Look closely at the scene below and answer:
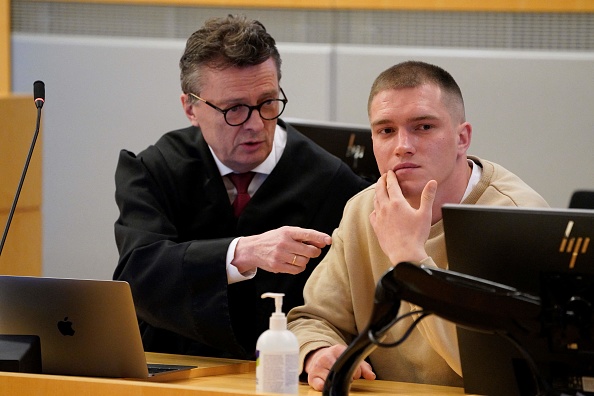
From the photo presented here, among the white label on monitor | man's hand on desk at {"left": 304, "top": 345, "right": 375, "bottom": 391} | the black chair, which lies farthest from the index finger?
the black chair

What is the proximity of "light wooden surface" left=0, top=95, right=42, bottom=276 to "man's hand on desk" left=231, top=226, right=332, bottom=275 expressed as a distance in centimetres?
175

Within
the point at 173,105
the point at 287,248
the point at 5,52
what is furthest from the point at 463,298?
the point at 5,52

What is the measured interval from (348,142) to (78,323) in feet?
4.30

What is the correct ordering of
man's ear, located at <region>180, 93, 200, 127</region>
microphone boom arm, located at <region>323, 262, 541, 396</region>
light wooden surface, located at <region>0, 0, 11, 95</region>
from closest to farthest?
microphone boom arm, located at <region>323, 262, 541, 396</region> < man's ear, located at <region>180, 93, 200, 127</region> < light wooden surface, located at <region>0, 0, 11, 95</region>

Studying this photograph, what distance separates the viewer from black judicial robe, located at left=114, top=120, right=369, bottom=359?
2447 mm

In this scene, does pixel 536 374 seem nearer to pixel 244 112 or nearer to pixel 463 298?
pixel 463 298

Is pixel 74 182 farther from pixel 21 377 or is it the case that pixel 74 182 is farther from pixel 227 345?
pixel 21 377

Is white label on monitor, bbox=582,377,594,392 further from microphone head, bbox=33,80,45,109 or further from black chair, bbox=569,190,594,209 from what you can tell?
microphone head, bbox=33,80,45,109

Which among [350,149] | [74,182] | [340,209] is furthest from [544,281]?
[74,182]

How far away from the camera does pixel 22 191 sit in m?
3.78

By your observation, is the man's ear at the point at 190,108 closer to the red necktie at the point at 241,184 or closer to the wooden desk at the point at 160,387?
the red necktie at the point at 241,184

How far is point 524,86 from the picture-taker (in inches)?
181

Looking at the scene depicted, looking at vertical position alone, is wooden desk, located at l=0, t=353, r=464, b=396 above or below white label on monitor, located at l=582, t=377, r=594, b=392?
below

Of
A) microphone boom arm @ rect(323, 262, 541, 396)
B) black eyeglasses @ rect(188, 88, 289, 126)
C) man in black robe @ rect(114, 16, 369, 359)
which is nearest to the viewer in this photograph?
microphone boom arm @ rect(323, 262, 541, 396)
